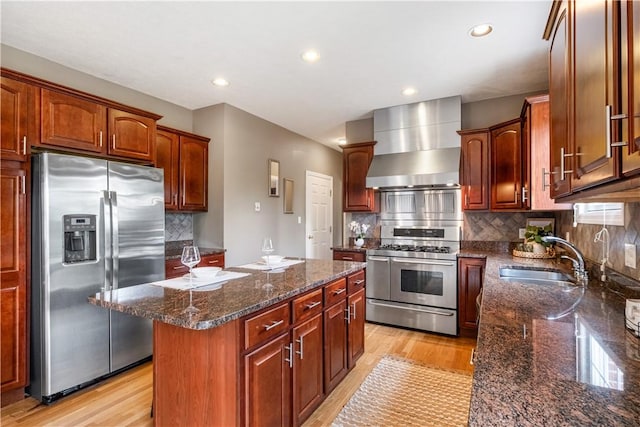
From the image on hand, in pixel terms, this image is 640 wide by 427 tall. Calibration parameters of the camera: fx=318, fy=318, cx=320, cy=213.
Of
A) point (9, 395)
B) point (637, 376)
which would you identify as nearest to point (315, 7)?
point (637, 376)

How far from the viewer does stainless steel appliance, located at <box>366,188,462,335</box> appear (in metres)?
3.51

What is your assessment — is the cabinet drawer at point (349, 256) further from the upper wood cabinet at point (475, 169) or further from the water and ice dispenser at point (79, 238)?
the water and ice dispenser at point (79, 238)

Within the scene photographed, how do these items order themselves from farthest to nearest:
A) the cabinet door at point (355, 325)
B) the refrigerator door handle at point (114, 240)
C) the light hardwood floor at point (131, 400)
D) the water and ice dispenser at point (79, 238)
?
1. the refrigerator door handle at point (114, 240)
2. the cabinet door at point (355, 325)
3. the water and ice dispenser at point (79, 238)
4. the light hardwood floor at point (131, 400)

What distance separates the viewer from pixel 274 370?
1625mm

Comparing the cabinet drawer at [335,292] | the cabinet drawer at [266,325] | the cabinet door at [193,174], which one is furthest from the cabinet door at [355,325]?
the cabinet door at [193,174]

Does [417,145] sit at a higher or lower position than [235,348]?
higher

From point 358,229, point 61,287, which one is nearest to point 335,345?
point 61,287

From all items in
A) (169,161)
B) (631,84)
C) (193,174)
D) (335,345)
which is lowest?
(335,345)

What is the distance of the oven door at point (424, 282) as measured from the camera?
347cm

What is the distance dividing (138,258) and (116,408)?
116cm

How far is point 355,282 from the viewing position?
259 centimetres

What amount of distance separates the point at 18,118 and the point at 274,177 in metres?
2.84

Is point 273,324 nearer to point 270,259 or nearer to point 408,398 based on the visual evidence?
point 270,259

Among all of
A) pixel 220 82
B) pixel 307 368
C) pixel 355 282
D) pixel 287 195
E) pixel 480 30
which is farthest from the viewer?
pixel 287 195
